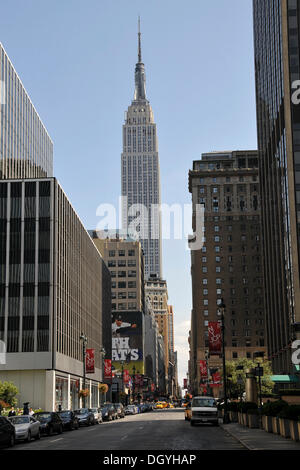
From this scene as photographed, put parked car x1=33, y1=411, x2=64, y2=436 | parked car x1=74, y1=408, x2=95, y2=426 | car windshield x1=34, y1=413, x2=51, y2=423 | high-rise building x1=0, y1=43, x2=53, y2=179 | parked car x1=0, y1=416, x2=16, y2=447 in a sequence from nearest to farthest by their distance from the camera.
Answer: parked car x1=0, y1=416, x2=16, y2=447 → parked car x1=33, y1=411, x2=64, y2=436 → car windshield x1=34, y1=413, x2=51, y2=423 → parked car x1=74, y1=408, x2=95, y2=426 → high-rise building x1=0, y1=43, x2=53, y2=179

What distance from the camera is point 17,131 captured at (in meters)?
100

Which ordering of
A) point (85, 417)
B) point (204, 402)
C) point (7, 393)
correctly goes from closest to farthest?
point (204, 402)
point (85, 417)
point (7, 393)

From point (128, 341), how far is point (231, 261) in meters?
35.6

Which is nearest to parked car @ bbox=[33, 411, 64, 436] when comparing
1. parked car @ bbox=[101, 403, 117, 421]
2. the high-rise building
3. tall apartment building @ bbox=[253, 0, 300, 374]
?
parked car @ bbox=[101, 403, 117, 421]

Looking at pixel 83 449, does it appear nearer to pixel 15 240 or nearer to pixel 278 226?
pixel 15 240

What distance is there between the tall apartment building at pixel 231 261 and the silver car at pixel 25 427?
134136 millimetres

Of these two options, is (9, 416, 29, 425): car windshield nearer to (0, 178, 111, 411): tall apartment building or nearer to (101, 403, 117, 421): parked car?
(101, 403, 117, 421): parked car

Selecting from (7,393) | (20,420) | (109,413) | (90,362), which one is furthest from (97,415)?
(20,420)

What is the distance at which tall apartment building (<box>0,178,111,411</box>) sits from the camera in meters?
A: 78.1

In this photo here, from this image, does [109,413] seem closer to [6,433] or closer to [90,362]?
[90,362]

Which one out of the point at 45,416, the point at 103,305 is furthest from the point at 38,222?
the point at 103,305

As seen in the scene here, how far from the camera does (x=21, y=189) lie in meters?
82.9

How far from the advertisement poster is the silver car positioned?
470 ft
